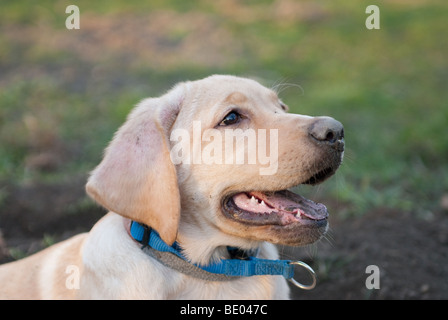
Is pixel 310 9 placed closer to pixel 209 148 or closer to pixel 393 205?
pixel 393 205

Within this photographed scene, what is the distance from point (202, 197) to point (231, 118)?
0.49 metres

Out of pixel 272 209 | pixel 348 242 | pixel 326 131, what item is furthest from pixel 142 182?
pixel 348 242

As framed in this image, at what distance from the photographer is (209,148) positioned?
2.81 meters

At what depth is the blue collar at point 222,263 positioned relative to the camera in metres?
2.76

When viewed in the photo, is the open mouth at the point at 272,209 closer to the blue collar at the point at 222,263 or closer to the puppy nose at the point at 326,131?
the blue collar at the point at 222,263

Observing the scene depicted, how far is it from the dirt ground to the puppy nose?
1.28 m

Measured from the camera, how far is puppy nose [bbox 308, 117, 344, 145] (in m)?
2.64

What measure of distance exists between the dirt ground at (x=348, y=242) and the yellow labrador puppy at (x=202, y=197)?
108 centimetres

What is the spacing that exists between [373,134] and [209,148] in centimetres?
480

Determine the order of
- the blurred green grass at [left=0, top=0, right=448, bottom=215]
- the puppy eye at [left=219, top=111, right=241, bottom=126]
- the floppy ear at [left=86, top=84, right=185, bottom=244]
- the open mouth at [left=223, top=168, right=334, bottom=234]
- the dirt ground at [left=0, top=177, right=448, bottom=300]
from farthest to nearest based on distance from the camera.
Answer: the blurred green grass at [left=0, top=0, right=448, bottom=215], the dirt ground at [left=0, top=177, right=448, bottom=300], the puppy eye at [left=219, top=111, right=241, bottom=126], the open mouth at [left=223, top=168, right=334, bottom=234], the floppy ear at [left=86, top=84, right=185, bottom=244]

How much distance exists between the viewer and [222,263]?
286 cm

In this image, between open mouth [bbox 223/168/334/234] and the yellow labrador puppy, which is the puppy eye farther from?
open mouth [bbox 223/168/334/234]

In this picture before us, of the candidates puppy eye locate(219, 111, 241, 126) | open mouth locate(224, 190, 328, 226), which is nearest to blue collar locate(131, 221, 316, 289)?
open mouth locate(224, 190, 328, 226)
